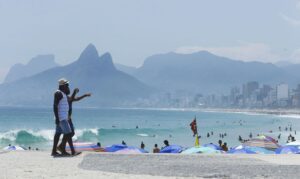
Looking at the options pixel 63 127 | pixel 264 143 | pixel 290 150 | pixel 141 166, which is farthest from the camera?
pixel 264 143

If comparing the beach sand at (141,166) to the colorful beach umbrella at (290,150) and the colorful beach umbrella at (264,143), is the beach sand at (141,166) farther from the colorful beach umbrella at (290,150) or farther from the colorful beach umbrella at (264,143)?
the colorful beach umbrella at (264,143)

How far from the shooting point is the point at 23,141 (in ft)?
226

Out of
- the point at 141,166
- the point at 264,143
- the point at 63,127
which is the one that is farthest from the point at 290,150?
the point at 63,127

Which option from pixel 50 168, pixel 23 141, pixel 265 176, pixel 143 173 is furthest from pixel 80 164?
pixel 23 141

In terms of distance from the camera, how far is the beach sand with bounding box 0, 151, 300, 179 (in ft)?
32.8

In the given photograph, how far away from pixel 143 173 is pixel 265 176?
2.35 meters

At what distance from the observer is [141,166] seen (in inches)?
443

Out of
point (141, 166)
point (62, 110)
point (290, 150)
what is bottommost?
point (290, 150)

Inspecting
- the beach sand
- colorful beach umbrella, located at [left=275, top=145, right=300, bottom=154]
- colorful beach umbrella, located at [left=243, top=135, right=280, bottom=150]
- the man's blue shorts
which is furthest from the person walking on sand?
colorful beach umbrella, located at [left=243, top=135, right=280, bottom=150]

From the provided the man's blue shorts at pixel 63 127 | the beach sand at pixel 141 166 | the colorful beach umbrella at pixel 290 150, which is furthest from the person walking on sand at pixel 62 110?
the colorful beach umbrella at pixel 290 150

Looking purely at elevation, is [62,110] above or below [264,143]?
above

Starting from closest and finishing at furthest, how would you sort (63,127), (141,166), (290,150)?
(141,166) → (63,127) → (290,150)

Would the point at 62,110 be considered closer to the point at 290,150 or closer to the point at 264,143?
the point at 290,150

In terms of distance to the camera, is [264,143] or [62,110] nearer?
[62,110]
